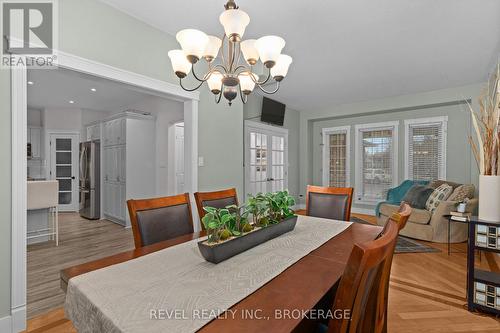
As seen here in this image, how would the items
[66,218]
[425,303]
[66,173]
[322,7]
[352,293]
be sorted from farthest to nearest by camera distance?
[66,173] < [66,218] < [322,7] < [425,303] < [352,293]

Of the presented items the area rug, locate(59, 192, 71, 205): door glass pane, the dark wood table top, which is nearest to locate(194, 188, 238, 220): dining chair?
the dark wood table top

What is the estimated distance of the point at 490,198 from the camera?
201 centimetres

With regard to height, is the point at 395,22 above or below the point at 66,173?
above

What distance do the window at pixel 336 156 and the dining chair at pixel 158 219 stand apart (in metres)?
4.96

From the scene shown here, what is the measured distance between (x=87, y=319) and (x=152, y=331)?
0.31 m

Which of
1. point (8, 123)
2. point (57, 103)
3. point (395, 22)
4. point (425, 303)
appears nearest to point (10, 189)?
point (8, 123)

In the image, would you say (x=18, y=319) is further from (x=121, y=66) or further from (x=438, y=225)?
(x=438, y=225)

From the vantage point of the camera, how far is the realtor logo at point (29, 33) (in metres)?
1.78

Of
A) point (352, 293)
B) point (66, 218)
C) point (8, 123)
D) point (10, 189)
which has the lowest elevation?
point (66, 218)

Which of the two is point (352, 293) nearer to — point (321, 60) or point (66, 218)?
point (321, 60)

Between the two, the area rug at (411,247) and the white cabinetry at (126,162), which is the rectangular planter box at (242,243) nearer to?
the area rug at (411,247)

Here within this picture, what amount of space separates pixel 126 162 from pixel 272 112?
3093 millimetres

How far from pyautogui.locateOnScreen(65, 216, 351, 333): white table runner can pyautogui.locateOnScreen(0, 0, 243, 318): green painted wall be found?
1.39 metres

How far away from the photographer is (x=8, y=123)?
1.77 metres
